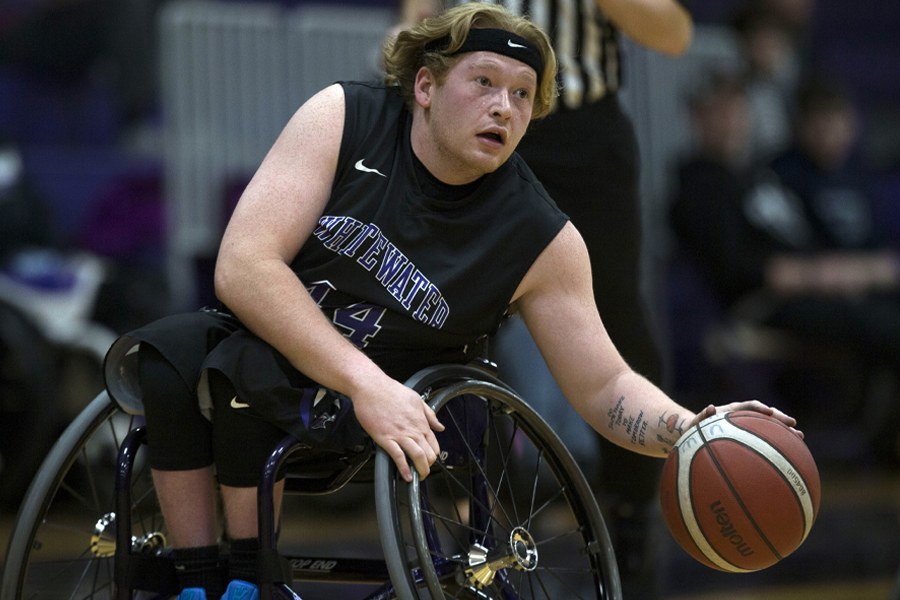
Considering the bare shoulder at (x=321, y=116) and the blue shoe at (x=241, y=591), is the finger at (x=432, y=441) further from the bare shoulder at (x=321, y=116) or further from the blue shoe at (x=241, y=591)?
the bare shoulder at (x=321, y=116)

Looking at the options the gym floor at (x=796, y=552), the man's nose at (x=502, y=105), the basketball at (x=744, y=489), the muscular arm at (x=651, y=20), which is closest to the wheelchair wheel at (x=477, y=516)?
the basketball at (x=744, y=489)

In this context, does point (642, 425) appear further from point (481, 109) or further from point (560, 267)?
point (481, 109)

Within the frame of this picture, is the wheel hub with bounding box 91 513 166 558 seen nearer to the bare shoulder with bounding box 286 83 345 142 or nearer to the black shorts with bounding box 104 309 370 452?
the black shorts with bounding box 104 309 370 452

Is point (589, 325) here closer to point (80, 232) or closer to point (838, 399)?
point (80, 232)

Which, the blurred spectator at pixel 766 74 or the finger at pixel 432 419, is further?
the blurred spectator at pixel 766 74

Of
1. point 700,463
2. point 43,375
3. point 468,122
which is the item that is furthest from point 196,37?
point 700,463

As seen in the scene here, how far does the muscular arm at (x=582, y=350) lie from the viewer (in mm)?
1710

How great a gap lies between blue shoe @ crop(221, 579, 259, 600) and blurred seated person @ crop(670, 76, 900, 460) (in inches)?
138

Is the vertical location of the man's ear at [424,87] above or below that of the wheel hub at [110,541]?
above

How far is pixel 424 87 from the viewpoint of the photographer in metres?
1.69

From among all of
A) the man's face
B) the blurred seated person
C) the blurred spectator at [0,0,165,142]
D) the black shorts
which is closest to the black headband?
the man's face

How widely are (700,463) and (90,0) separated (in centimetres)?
421

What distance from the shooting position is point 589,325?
1.75 meters

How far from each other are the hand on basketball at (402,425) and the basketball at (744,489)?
0.41 m
